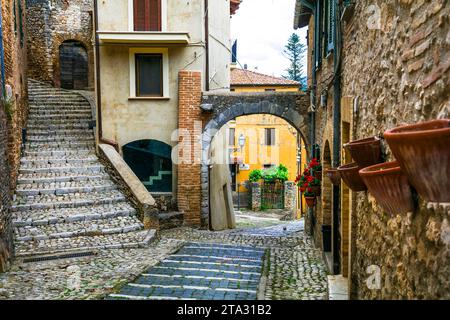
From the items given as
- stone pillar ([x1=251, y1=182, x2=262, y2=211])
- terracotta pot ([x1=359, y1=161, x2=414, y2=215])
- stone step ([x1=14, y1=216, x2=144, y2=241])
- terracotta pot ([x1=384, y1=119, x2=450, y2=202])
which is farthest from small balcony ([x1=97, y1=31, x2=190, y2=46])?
stone pillar ([x1=251, y1=182, x2=262, y2=211])

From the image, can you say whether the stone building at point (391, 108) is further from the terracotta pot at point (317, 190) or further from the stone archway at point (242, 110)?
the stone archway at point (242, 110)

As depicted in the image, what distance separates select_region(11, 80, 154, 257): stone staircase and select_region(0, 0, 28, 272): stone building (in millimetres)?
532

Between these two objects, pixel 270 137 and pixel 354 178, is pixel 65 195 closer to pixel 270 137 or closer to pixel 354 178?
pixel 354 178

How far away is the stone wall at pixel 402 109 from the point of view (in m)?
2.40

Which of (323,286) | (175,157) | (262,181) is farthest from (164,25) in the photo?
(262,181)

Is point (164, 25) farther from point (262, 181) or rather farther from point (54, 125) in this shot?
point (262, 181)

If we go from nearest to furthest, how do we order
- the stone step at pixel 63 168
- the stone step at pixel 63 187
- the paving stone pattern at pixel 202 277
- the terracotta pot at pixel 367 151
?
the terracotta pot at pixel 367 151 → the paving stone pattern at pixel 202 277 → the stone step at pixel 63 187 → the stone step at pixel 63 168

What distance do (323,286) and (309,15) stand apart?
344 inches

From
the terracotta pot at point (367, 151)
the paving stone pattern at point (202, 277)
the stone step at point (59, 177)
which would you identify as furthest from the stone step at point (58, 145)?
the terracotta pot at point (367, 151)

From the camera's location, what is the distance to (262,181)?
30.1 meters

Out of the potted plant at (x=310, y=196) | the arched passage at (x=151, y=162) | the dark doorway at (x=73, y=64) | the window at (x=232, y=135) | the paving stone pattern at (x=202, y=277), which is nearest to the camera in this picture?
the paving stone pattern at (x=202, y=277)

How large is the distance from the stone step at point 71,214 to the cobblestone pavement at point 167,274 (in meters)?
1.54

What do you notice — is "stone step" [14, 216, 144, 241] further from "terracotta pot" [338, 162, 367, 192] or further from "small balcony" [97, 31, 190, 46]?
"terracotta pot" [338, 162, 367, 192]

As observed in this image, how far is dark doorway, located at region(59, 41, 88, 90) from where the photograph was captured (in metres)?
22.6
